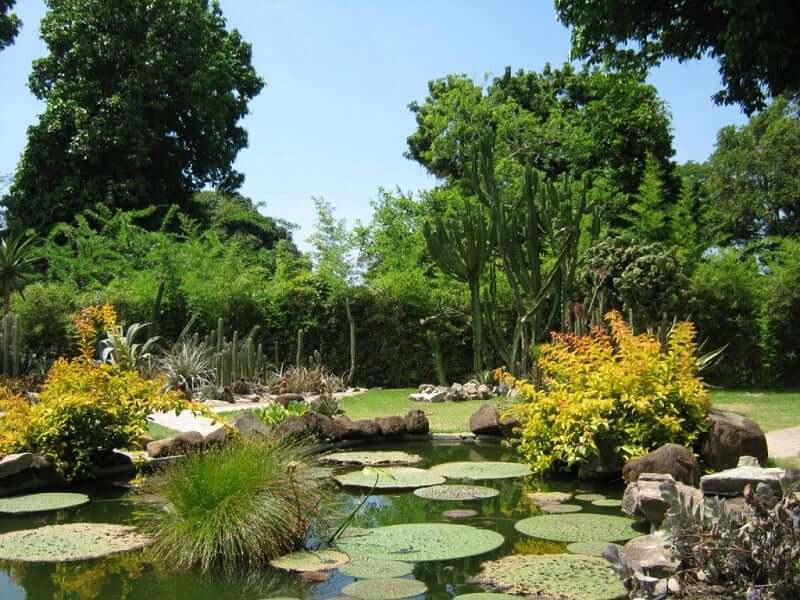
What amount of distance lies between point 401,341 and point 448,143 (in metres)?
8.49

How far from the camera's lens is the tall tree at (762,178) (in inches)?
977

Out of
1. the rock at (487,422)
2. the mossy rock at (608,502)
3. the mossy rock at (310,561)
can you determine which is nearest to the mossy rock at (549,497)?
the mossy rock at (608,502)

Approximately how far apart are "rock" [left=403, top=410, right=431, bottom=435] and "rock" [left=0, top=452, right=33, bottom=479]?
12.8 feet

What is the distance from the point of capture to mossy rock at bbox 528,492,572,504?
588 centimetres

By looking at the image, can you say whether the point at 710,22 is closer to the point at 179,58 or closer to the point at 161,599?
the point at 161,599

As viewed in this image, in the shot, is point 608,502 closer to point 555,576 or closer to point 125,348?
point 555,576

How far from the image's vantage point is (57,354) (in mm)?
14312

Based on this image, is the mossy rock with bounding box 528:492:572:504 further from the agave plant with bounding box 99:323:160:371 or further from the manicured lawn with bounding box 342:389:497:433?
the agave plant with bounding box 99:323:160:371

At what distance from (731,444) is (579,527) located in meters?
1.83

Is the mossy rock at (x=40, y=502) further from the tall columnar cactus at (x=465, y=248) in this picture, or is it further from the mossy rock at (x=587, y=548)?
the tall columnar cactus at (x=465, y=248)

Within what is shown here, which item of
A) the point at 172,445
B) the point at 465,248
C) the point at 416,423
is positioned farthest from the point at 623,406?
the point at 465,248

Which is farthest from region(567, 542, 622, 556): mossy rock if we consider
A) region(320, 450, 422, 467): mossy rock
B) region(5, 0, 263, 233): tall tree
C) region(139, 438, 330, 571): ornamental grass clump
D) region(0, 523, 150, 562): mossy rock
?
region(5, 0, 263, 233): tall tree

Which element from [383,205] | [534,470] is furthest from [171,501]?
[383,205]

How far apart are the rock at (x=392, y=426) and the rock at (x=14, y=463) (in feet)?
12.0
